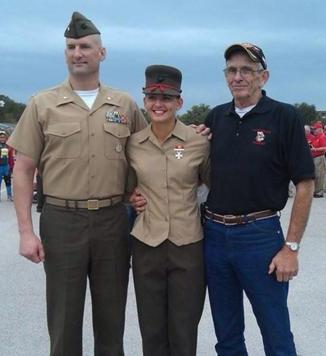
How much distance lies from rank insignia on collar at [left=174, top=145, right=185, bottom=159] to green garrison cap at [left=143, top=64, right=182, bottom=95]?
308 millimetres

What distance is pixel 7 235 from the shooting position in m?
8.68

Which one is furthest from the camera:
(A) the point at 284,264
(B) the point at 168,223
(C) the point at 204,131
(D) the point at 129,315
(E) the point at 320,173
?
(E) the point at 320,173

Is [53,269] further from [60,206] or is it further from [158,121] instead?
[158,121]

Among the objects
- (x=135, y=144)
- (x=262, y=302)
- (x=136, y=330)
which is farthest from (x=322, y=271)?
(x=135, y=144)

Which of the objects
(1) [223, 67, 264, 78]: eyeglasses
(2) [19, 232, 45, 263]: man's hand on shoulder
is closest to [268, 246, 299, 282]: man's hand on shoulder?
(1) [223, 67, 264, 78]: eyeglasses

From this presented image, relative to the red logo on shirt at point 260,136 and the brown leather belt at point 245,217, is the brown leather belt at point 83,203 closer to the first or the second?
the brown leather belt at point 245,217

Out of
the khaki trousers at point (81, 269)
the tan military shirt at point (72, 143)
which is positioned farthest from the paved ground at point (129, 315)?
the tan military shirt at point (72, 143)

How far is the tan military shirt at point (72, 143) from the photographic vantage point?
3.13m

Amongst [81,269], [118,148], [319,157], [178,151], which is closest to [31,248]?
[81,269]

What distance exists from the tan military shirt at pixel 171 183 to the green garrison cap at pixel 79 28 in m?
0.68

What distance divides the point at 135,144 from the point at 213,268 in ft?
2.81

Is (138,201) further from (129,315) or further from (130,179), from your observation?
(129,315)

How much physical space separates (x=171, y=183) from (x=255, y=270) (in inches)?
26.6

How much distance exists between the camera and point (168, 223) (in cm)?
311
